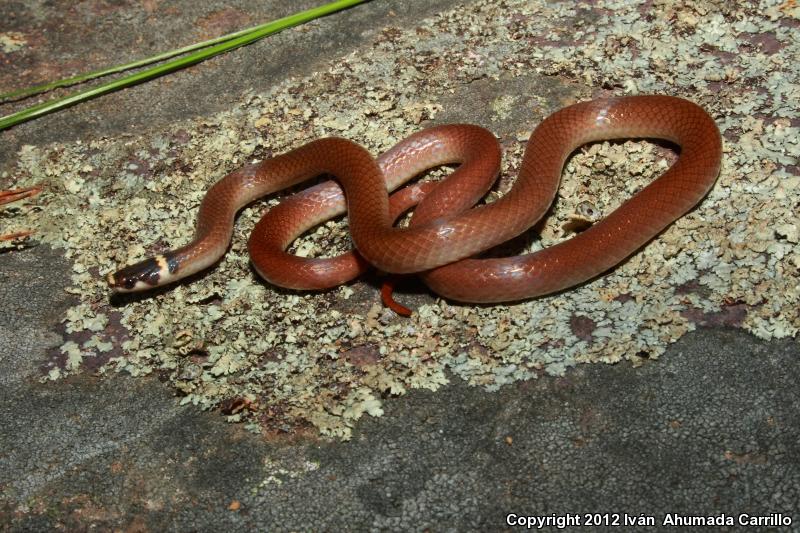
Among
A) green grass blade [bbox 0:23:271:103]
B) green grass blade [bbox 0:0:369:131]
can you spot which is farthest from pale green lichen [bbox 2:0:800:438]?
green grass blade [bbox 0:23:271:103]

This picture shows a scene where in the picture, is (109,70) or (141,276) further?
(109,70)

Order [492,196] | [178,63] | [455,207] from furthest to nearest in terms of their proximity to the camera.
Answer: [178,63], [492,196], [455,207]

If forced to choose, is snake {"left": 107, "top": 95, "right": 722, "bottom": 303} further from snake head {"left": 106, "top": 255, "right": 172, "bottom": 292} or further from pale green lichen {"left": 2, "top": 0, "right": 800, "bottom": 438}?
pale green lichen {"left": 2, "top": 0, "right": 800, "bottom": 438}

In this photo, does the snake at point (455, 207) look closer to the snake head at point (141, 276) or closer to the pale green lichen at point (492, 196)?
the snake head at point (141, 276)

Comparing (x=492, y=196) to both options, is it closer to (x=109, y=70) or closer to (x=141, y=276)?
(x=141, y=276)

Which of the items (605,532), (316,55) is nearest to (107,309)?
Result: (316,55)

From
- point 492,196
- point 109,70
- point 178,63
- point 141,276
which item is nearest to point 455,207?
point 492,196

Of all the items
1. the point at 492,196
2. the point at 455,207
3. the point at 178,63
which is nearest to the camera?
the point at 455,207

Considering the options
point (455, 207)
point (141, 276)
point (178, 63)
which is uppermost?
point (178, 63)
